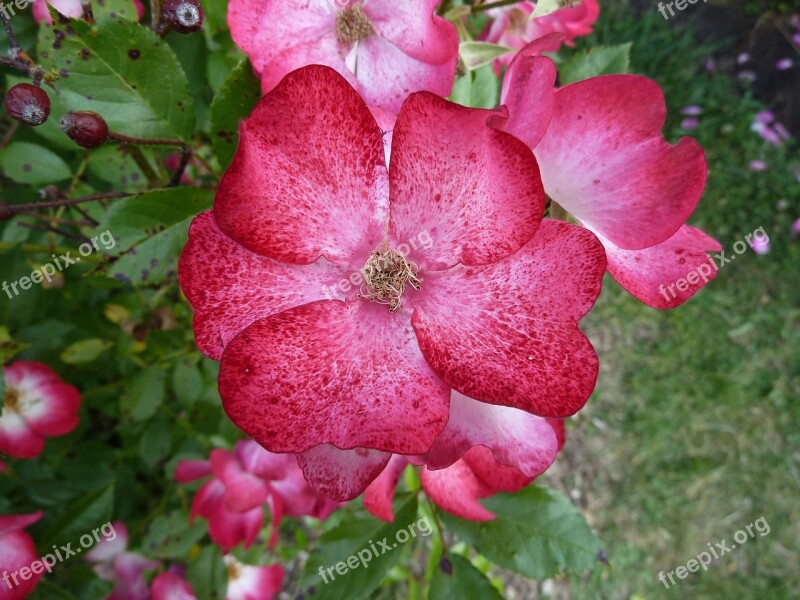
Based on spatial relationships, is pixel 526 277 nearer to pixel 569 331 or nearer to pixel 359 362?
pixel 569 331

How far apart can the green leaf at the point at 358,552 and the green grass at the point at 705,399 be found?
161 centimetres

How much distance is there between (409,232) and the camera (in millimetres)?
567

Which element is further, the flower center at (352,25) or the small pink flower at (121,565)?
the small pink flower at (121,565)

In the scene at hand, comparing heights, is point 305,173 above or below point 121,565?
above

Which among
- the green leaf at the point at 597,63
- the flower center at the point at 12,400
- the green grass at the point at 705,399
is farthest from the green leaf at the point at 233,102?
the green grass at the point at 705,399

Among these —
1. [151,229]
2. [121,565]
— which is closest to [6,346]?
[151,229]

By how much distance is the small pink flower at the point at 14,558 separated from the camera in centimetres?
84

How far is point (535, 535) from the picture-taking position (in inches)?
39.6

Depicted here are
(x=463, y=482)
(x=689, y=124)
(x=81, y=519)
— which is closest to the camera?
(x=463, y=482)

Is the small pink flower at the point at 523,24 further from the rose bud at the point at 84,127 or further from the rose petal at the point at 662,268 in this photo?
the rose bud at the point at 84,127

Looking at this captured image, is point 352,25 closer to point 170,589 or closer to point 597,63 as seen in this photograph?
point 597,63

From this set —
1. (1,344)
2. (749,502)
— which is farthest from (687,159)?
(749,502)

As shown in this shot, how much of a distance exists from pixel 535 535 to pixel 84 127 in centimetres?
87

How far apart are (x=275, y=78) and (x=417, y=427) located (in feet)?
1.21
